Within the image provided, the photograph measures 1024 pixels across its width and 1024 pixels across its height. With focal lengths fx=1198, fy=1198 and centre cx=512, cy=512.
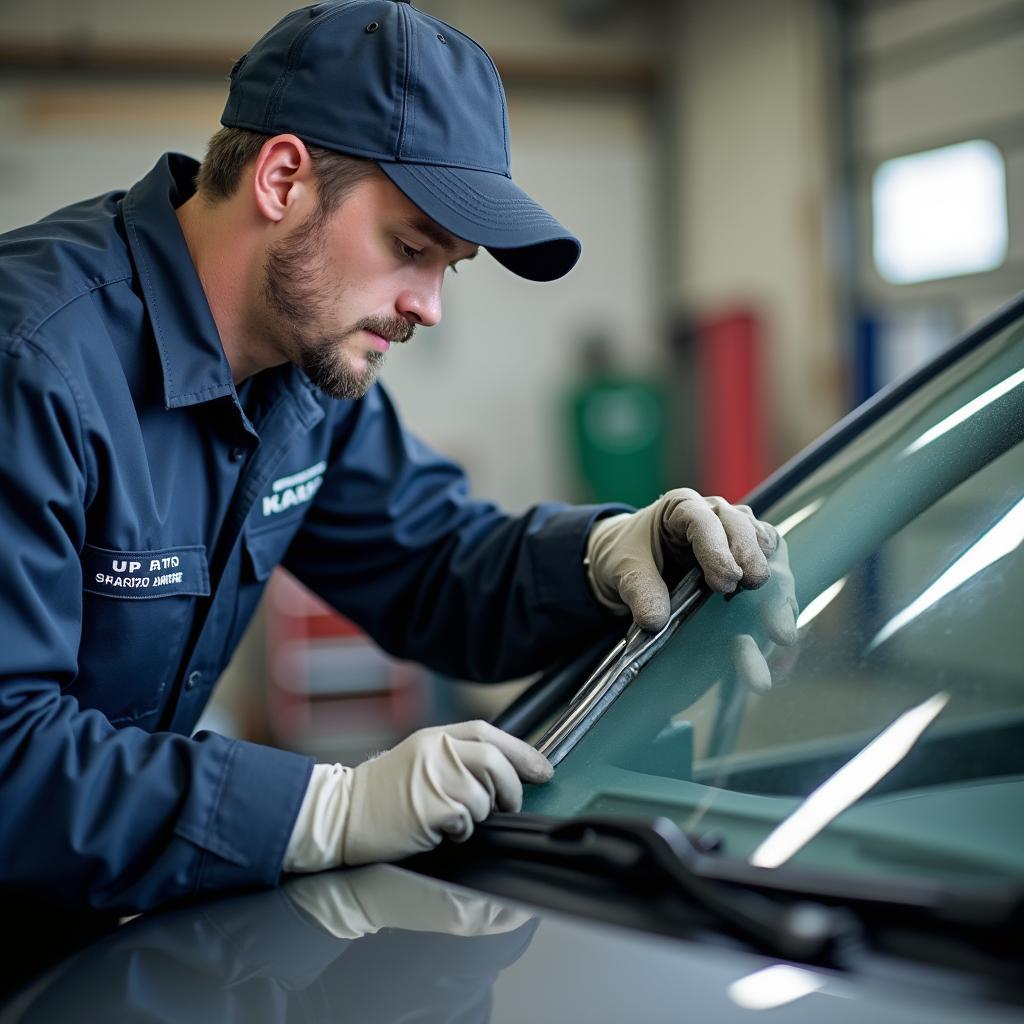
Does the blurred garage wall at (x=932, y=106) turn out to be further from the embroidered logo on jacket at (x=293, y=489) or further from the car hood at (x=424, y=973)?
the car hood at (x=424, y=973)

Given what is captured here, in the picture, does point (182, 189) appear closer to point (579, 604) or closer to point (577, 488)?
point (579, 604)

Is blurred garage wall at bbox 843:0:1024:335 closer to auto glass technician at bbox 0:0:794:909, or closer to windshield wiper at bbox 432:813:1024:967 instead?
auto glass technician at bbox 0:0:794:909

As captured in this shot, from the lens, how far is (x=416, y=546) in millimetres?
1758

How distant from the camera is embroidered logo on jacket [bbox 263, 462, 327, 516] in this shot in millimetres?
1572

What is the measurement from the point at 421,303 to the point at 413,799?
63 centimetres

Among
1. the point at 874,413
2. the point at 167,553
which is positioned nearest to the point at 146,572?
the point at 167,553

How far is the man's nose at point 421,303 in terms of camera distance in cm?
144

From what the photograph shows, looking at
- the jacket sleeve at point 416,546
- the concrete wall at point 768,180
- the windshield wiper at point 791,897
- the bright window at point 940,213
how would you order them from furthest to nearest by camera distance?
1. the concrete wall at point 768,180
2. the bright window at point 940,213
3. the jacket sleeve at point 416,546
4. the windshield wiper at point 791,897

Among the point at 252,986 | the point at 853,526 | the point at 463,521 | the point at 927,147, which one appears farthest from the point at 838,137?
the point at 252,986

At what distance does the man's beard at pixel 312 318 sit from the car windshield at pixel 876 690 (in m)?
0.52

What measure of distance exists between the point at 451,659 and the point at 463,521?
0.20m

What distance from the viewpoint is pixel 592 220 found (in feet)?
21.3

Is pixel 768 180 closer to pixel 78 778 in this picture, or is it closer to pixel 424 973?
pixel 78 778

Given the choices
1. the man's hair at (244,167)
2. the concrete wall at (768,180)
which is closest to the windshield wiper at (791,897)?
the man's hair at (244,167)
